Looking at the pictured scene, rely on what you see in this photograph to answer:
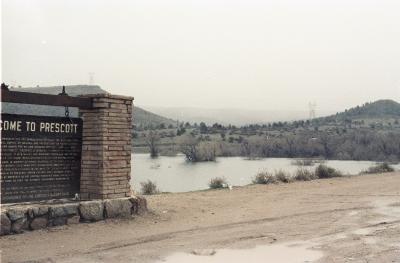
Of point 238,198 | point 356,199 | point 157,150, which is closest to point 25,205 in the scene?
point 238,198

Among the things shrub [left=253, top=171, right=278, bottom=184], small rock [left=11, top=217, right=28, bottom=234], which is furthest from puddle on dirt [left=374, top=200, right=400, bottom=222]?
small rock [left=11, top=217, right=28, bottom=234]

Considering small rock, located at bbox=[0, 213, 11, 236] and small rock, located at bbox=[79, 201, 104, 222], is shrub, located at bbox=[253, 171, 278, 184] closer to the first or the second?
small rock, located at bbox=[79, 201, 104, 222]

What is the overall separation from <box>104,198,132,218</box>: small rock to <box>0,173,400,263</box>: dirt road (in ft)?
0.75

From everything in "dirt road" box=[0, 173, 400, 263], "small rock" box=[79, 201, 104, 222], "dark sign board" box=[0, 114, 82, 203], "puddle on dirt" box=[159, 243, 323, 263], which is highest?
"dark sign board" box=[0, 114, 82, 203]

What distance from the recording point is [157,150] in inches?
2121

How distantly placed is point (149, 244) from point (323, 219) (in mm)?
4194

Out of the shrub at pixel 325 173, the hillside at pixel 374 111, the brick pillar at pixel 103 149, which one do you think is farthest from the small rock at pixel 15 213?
the hillside at pixel 374 111

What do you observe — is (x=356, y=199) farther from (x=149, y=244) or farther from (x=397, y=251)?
(x=149, y=244)

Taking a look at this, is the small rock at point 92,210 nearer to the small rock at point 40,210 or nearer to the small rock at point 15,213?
the small rock at point 40,210

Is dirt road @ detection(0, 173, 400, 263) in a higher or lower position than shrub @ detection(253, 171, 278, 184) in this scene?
lower

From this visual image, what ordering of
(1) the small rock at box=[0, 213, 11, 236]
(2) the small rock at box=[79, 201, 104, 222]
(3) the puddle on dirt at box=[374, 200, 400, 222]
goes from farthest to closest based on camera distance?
(3) the puddle on dirt at box=[374, 200, 400, 222] < (2) the small rock at box=[79, 201, 104, 222] < (1) the small rock at box=[0, 213, 11, 236]

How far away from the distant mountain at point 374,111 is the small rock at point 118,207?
278ft

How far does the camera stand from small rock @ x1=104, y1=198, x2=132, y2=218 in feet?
36.4

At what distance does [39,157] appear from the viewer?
1025cm
